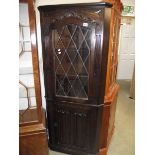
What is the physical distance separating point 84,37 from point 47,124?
3.69 feet

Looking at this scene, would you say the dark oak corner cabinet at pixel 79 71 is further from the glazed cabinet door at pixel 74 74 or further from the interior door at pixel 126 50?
the interior door at pixel 126 50

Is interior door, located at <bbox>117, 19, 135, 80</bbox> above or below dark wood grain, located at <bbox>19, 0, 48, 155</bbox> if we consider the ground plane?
above

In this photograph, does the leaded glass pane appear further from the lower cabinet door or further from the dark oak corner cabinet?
the lower cabinet door

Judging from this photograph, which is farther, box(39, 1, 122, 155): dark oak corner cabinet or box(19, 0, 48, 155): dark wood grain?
box(39, 1, 122, 155): dark oak corner cabinet

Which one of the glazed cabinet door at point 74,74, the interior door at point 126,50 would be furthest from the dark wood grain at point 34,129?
the interior door at point 126,50

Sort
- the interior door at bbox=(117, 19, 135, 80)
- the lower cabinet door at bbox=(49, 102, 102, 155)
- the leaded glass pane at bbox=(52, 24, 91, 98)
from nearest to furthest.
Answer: the leaded glass pane at bbox=(52, 24, 91, 98), the lower cabinet door at bbox=(49, 102, 102, 155), the interior door at bbox=(117, 19, 135, 80)

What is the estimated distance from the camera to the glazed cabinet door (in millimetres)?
1576

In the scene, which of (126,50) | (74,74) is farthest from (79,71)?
(126,50)

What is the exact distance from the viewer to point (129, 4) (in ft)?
14.9

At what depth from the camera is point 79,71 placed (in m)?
1.77

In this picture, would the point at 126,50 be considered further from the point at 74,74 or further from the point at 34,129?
the point at 34,129

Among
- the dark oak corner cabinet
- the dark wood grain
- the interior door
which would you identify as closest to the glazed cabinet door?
the dark oak corner cabinet

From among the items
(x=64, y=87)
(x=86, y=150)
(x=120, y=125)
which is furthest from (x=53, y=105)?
(x=120, y=125)
